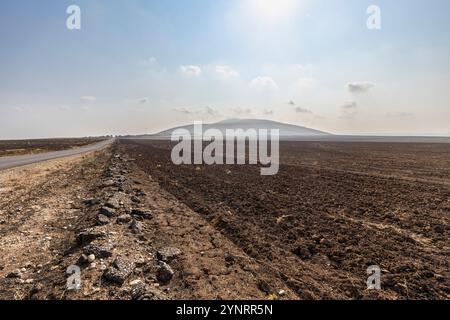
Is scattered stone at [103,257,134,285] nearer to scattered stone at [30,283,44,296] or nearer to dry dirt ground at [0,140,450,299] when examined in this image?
dry dirt ground at [0,140,450,299]

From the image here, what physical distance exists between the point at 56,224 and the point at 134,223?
8.79 feet

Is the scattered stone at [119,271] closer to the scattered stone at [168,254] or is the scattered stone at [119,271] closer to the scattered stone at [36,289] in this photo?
the scattered stone at [168,254]

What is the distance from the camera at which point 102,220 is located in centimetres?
782

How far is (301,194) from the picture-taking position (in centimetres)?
1225

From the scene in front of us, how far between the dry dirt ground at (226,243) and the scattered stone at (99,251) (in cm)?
3

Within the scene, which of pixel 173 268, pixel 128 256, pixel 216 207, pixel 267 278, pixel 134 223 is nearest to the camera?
pixel 267 278

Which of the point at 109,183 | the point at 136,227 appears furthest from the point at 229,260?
the point at 109,183

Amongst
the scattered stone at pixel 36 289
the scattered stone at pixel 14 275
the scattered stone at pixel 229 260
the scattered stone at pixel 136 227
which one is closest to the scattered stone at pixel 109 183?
the scattered stone at pixel 136 227

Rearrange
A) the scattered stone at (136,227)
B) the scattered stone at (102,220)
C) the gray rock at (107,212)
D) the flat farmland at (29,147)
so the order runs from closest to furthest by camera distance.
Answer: the scattered stone at (136,227), the scattered stone at (102,220), the gray rock at (107,212), the flat farmland at (29,147)

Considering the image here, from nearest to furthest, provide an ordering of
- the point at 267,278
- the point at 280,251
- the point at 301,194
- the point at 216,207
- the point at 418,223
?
the point at 267,278 → the point at 280,251 → the point at 418,223 → the point at 216,207 → the point at 301,194

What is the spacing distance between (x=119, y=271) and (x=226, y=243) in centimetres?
256

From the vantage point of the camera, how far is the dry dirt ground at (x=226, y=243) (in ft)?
15.9
